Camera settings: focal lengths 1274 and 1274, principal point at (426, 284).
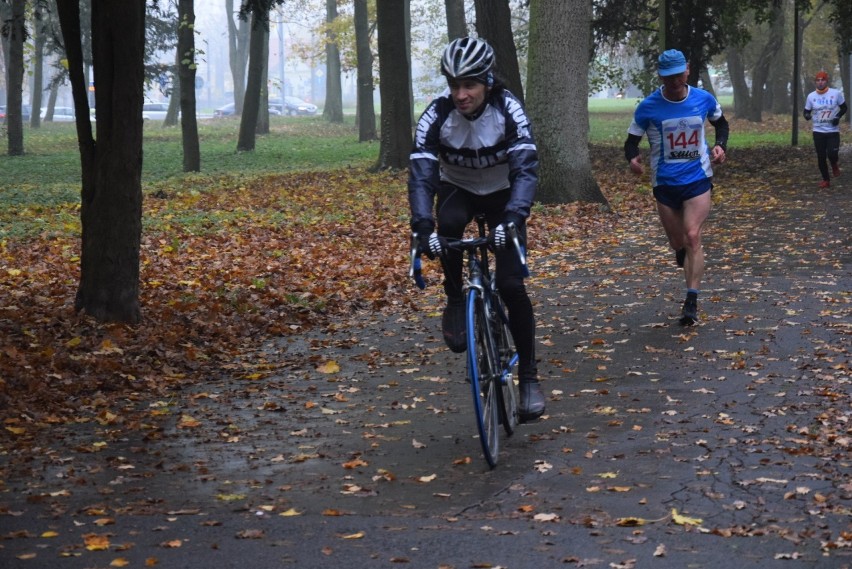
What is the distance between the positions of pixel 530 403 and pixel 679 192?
3862 mm

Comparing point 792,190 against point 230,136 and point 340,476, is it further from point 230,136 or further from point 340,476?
point 230,136

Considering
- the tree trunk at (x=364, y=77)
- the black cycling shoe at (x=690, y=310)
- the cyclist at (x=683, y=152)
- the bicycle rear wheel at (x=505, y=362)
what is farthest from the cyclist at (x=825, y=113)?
the tree trunk at (x=364, y=77)

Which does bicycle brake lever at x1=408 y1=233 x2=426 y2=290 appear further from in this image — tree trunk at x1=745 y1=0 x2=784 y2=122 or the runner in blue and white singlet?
tree trunk at x1=745 y1=0 x2=784 y2=122

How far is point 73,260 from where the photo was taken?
14.8 m

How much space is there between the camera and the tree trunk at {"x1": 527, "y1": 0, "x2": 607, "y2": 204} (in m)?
19.7

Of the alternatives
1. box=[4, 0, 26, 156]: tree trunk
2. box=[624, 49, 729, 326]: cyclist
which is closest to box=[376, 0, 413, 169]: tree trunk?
box=[4, 0, 26, 156]: tree trunk

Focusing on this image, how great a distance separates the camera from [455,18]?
130 feet

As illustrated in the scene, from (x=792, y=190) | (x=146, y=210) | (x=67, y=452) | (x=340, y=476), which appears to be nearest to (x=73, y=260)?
(x=146, y=210)

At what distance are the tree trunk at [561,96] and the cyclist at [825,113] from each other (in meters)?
3.95

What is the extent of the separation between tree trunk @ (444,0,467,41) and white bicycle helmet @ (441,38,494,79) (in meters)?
33.3

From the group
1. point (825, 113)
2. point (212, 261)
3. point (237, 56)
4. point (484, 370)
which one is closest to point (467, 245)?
point (484, 370)

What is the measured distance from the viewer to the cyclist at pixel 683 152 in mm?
10148

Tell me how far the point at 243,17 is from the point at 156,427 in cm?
1434

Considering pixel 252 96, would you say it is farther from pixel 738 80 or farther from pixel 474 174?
pixel 474 174
